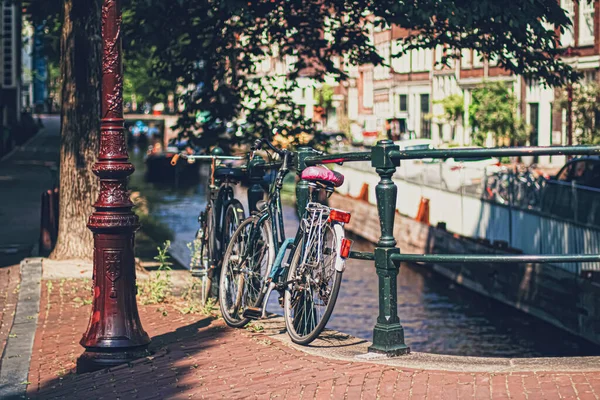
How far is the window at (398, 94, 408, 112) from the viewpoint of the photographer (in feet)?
242

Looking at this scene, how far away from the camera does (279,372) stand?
6.50 m

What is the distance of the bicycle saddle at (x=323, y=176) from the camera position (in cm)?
728

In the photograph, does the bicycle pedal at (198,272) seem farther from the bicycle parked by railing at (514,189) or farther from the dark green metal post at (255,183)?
the bicycle parked by railing at (514,189)

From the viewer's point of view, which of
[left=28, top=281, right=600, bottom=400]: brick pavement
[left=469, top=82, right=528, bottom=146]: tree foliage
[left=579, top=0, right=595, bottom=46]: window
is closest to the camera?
[left=28, top=281, right=600, bottom=400]: brick pavement

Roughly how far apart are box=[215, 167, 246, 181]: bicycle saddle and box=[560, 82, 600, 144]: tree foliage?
95.0ft

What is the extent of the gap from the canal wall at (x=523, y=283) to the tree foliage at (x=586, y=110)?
10.6m

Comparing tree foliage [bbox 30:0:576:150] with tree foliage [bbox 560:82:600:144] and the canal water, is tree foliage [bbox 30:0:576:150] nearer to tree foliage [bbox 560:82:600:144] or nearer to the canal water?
the canal water

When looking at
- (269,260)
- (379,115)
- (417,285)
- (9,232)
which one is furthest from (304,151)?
(379,115)

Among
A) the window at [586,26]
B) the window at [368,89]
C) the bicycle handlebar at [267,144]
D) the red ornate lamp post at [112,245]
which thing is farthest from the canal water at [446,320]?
the window at [368,89]

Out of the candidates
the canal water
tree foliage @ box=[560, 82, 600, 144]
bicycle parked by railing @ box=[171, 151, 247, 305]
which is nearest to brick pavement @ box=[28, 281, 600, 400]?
bicycle parked by railing @ box=[171, 151, 247, 305]

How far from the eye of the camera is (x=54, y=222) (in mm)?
15633

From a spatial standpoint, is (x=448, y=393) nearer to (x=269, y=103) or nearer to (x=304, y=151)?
(x=304, y=151)

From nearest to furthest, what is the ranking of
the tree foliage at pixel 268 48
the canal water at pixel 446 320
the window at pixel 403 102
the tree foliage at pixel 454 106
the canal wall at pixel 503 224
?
the tree foliage at pixel 268 48, the canal wall at pixel 503 224, the canal water at pixel 446 320, the tree foliage at pixel 454 106, the window at pixel 403 102

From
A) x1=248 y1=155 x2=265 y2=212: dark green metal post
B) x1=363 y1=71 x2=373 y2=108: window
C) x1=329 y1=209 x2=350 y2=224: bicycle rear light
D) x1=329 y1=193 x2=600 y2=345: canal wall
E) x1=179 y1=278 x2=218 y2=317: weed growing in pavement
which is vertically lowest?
x1=329 y1=193 x2=600 y2=345: canal wall
